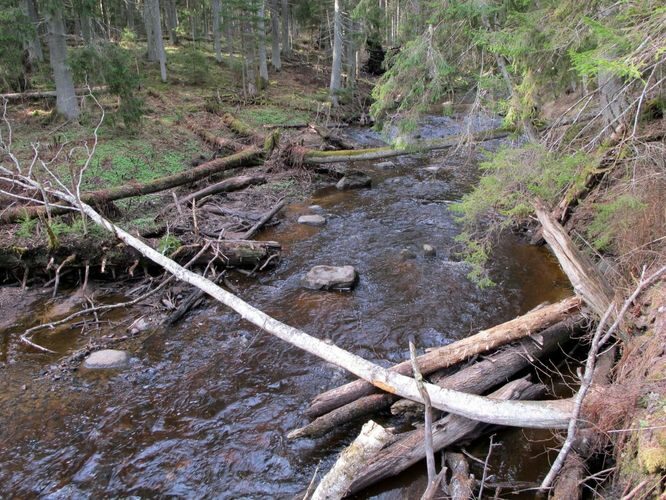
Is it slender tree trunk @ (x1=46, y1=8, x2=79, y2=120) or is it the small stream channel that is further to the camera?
slender tree trunk @ (x1=46, y1=8, x2=79, y2=120)

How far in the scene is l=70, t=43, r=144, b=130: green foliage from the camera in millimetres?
12634

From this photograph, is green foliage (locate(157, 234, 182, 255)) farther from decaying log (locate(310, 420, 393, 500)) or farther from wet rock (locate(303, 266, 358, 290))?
decaying log (locate(310, 420, 393, 500))

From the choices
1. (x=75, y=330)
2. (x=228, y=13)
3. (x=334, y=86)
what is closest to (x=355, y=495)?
(x=75, y=330)

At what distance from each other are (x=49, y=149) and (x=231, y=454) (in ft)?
38.8

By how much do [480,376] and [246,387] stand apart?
113 inches

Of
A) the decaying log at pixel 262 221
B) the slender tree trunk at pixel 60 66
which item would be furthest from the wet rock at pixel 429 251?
the slender tree trunk at pixel 60 66

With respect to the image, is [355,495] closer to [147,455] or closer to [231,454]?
[231,454]

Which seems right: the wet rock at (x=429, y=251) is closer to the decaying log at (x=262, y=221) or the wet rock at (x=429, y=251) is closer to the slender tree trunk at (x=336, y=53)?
the decaying log at (x=262, y=221)

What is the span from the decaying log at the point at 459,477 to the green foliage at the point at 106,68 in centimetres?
1378

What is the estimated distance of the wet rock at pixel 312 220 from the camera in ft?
34.3

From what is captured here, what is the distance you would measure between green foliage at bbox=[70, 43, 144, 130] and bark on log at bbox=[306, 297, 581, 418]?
12.5 metres

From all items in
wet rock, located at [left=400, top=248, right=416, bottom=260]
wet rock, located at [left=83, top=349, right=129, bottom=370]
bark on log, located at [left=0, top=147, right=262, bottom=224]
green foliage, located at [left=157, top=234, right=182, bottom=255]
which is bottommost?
wet rock, located at [left=83, top=349, right=129, bottom=370]

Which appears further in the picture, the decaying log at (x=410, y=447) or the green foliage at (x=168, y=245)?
the green foliage at (x=168, y=245)

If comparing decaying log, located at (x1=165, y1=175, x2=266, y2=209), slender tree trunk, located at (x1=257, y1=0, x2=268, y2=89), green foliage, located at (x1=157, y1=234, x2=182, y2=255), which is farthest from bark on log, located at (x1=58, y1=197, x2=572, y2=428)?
slender tree trunk, located at (x1=257, y1=0, x2=268, y2=89)
